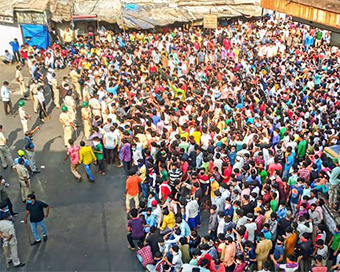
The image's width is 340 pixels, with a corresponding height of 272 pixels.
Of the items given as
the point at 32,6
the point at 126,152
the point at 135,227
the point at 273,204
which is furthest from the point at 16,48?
the point at 273,204

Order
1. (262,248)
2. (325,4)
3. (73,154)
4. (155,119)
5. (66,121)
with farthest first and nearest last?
1. (66,121)
2. (155,119)
3. (73,154)
4. (262,248)
5. (325,4)

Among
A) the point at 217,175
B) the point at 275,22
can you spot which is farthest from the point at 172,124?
the point at 275,22

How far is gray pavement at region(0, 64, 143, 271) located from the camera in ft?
31.1

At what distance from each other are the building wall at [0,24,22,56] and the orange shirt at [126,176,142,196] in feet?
48.9

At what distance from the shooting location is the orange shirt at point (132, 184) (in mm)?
10008

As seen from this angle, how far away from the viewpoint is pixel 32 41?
2202 cm

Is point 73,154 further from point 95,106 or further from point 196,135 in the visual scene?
point 196,135

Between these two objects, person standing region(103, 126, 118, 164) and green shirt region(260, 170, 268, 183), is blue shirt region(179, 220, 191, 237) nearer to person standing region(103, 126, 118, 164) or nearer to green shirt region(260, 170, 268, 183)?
green shirt region(260, 170, 268, 183)

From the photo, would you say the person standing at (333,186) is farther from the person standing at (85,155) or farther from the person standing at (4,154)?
the person standing at (4,154)

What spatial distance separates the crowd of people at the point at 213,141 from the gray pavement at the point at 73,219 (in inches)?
16.4

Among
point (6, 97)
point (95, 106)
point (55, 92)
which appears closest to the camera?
point (95, 106)

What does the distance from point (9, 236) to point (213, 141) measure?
217 inches

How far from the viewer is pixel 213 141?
11.4 metres

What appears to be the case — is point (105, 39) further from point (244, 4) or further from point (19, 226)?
point (19, 226)
